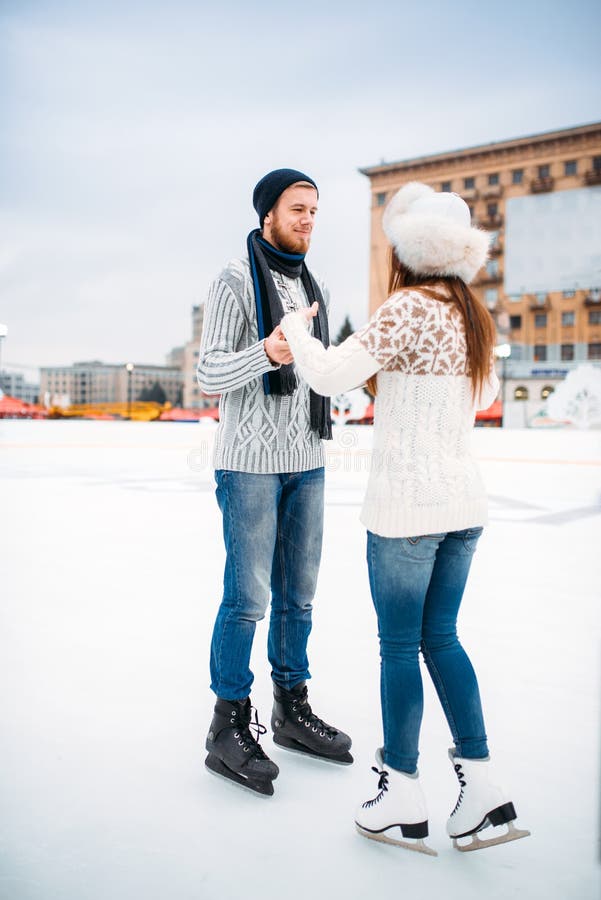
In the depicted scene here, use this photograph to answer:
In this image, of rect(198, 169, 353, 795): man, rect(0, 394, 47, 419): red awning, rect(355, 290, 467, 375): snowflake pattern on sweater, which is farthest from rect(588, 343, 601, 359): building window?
rect(355, 290, 467, 375): snowflake pattern on sweater

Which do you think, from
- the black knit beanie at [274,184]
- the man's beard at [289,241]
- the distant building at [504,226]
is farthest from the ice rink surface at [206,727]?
the distant building at [504,226]

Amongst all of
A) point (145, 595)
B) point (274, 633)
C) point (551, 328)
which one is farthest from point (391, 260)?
point (551, 328)

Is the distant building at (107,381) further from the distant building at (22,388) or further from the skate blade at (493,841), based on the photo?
the skate blade at (493,841)

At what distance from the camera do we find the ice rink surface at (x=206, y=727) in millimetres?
1481

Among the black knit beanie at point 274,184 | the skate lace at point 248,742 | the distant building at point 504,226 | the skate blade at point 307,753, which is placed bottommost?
the skate blade at point 307,753

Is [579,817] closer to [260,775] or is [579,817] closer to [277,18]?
[260,775]

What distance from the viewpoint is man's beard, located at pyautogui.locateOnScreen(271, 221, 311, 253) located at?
6.46 ft

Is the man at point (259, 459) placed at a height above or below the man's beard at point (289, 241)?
below

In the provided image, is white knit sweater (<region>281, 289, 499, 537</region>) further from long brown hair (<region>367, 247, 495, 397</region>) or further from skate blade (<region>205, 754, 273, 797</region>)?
skate blade (<region>205, 754, 273, 797</region>)

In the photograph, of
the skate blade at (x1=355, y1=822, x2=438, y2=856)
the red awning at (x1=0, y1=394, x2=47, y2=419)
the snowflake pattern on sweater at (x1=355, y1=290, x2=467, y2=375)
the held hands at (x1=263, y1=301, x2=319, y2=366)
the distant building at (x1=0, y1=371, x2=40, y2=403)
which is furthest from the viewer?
the distant building at (x1=0, y1=371, x2=40, y2=403)

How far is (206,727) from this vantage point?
7.22ft

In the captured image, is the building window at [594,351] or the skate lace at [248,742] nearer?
the skate lace at [248,742]

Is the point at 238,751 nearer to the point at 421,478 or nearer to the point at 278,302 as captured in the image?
the point at 421,478

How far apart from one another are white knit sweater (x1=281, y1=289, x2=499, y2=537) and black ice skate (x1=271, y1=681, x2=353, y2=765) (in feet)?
2.46
